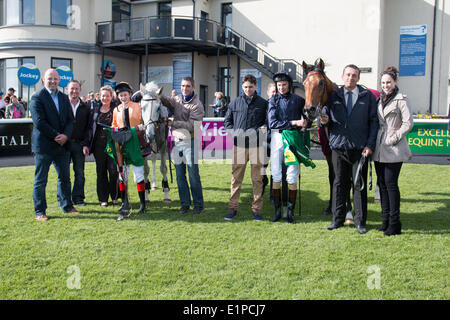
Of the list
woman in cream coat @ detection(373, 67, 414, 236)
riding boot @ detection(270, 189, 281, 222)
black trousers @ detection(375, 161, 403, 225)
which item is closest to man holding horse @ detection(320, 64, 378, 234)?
woman in cream coat @ detection(373, 67, 414, 236)

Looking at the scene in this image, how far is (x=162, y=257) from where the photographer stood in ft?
14.7

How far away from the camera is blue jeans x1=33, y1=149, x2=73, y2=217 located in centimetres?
603

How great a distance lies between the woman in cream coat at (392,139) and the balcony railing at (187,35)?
16.8 m

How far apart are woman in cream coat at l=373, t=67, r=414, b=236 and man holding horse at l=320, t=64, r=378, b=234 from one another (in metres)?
0.12

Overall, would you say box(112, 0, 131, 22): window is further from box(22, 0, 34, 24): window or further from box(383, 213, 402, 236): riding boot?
box(383, 213, 402, 236): riding boot

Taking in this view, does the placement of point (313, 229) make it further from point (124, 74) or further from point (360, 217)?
point (124, 74)

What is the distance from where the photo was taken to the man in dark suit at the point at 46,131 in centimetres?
594

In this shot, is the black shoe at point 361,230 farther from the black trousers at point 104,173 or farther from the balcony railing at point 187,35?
the balcony railing at point 187,35

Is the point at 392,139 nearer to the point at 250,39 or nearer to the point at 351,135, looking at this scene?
the point at 351,135

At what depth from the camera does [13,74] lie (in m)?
21.9

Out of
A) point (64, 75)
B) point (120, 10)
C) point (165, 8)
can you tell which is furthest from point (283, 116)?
point (120, 10)

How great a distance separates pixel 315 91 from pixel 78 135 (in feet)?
13.6

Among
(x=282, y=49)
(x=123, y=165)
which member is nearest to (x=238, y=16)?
(x=282, y=49)

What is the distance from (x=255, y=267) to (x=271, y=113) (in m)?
2.43
